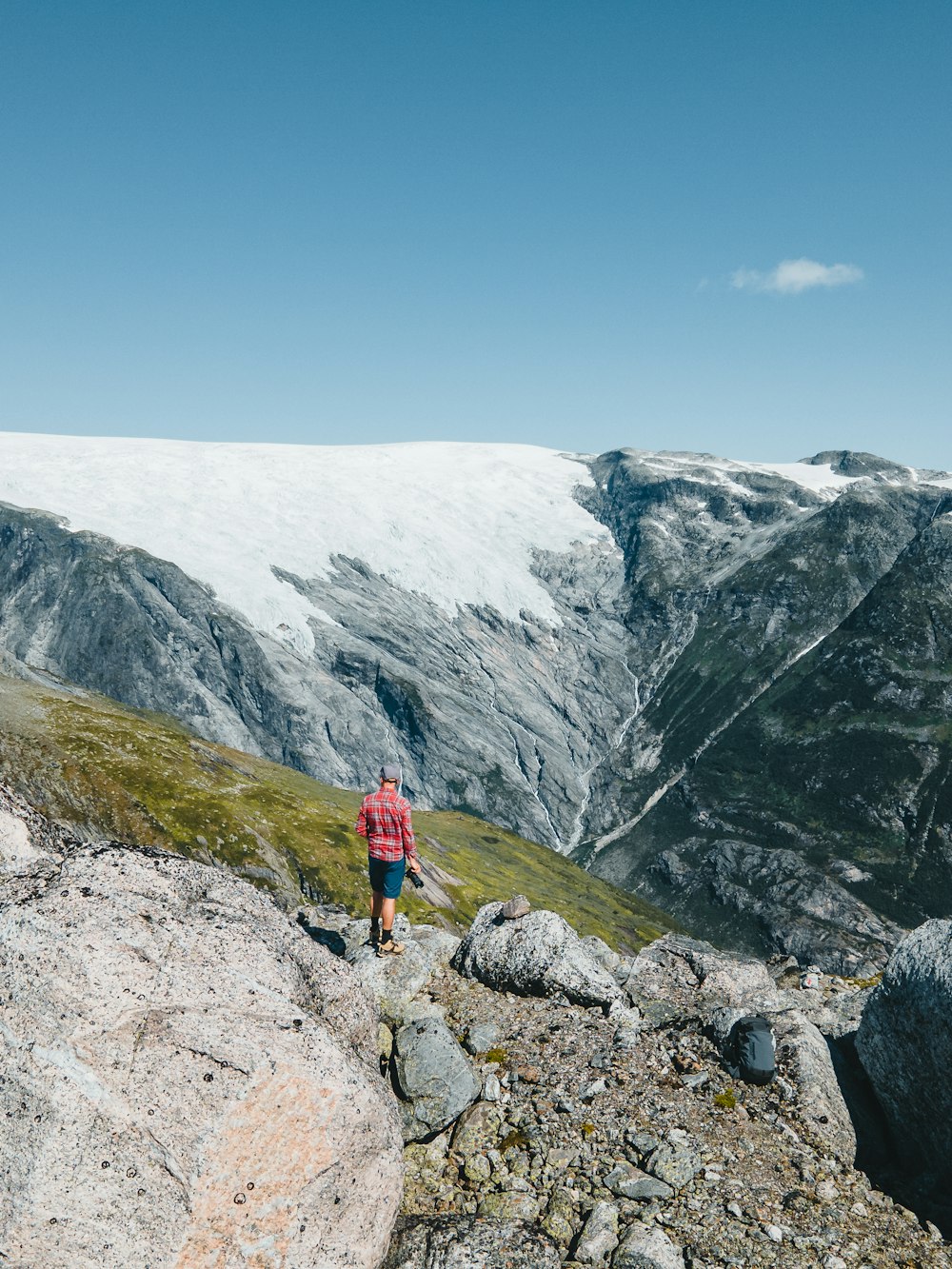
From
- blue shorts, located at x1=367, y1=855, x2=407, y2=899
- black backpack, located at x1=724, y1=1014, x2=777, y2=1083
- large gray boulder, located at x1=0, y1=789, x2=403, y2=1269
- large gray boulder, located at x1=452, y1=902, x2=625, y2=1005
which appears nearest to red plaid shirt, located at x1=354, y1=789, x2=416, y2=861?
blue shorts, located at x1=367, y1=855, x2=407, y2=899

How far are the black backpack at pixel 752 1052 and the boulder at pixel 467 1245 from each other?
6.62 m

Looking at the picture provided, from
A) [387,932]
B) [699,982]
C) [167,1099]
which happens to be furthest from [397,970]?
[167,1099]

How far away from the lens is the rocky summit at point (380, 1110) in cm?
1011

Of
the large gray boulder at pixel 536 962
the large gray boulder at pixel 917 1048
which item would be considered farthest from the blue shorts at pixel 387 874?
the large gray boulder at pixel 917 1048

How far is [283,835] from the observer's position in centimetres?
11725

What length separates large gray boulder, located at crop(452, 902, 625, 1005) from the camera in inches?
806

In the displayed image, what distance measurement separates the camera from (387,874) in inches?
823

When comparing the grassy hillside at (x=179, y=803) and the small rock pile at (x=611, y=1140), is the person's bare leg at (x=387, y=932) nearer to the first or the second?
the small rock pile at (x=611, y=1140)

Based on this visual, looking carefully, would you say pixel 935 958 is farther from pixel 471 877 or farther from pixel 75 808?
pixel 471 877

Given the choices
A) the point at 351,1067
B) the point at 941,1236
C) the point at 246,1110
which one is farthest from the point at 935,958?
the point at 246,1110

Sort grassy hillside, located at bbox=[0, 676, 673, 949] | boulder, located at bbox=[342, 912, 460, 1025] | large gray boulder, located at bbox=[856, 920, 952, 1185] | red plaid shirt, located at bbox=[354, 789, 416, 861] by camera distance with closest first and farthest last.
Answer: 1. large gray boulder, located at bbox=[856, 920, 952, 1185]
2. boulder, located at bbox=[342, 912, 460, 1025]
3. red plaid shirt, located at bbox=[354, 789, 416, 861]
4. grassy hillside, located at bbox=[0, 676, 673, 949]

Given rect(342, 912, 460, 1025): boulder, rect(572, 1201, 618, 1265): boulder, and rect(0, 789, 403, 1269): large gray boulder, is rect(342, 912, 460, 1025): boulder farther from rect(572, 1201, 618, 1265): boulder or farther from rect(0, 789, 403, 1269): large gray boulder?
rect(572, 1201, 618, 1265): boulder

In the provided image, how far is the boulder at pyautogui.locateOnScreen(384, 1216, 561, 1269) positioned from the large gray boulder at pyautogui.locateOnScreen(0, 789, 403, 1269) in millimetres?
501

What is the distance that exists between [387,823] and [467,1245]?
395 inches
